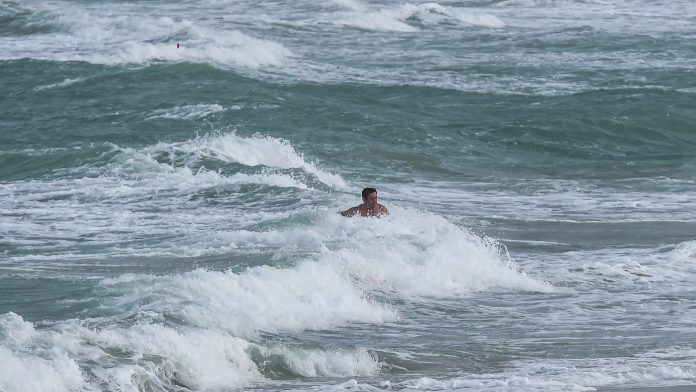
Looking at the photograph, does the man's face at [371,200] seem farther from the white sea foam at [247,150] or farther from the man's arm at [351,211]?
the white sea foam at [247,150]

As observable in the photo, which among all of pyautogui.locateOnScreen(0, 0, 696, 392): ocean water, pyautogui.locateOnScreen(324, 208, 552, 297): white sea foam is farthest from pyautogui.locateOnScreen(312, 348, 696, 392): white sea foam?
pyautogui.locateOnScreen(324, 208, 552, 297): white sea foam

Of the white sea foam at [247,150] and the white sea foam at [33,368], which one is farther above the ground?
the white sea foam at [33,368]

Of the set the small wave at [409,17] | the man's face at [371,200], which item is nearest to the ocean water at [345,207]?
the man's face at [371,200]

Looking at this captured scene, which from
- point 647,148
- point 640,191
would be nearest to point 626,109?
point 647,148

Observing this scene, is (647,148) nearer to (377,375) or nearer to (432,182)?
(432,182)

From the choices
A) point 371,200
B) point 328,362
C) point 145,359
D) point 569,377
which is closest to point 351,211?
point 371,200

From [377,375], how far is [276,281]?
7.07 feet

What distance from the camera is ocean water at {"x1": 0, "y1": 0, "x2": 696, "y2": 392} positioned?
10.2 metres

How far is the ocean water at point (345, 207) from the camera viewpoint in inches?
401

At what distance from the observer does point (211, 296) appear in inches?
448

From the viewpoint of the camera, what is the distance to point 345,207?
15.8 m

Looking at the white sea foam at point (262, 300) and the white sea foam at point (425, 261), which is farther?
the white sea foam at point (425, 261)

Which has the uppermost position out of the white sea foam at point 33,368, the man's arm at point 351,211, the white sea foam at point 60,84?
the white sea foam at point 33,368

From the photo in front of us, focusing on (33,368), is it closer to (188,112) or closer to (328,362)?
(328,362)
